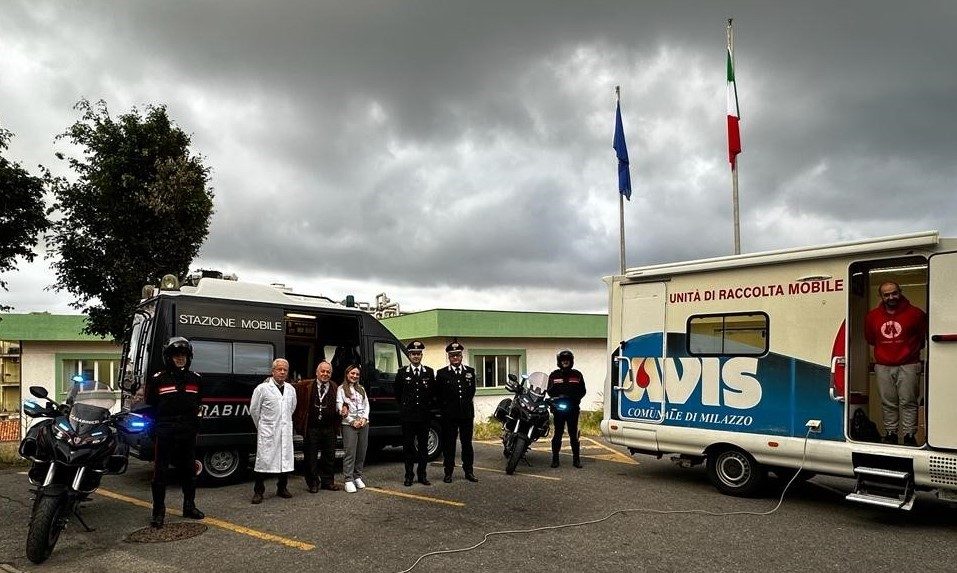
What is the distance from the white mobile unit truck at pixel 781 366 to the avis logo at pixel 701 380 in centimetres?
1

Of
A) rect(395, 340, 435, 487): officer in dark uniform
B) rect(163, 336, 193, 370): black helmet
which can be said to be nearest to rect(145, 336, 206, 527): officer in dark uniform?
rect(163, 336, 193, 370): black helmet

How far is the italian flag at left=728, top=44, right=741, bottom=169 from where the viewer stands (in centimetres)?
1360

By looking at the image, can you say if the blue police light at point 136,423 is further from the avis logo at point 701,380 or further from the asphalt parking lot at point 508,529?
the avis logo at point 701,380

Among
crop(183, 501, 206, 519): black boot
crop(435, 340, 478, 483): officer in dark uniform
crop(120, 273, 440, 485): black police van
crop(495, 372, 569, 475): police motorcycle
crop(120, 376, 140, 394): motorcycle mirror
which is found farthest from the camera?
crop(495, 372, 569, 475): police motorcycle

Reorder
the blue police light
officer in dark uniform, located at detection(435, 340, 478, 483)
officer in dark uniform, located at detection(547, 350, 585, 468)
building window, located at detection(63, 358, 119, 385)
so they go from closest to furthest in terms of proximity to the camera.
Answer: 1. the blue police light
2. officer in dark uniform, located at detection(435, 340, 478, 483)
3. officer in dark uniform, located at detection(547, 350, 585, 468)
4. building window, located at detection(63, 358, 119, 385)

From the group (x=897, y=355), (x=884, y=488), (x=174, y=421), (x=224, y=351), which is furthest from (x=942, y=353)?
(x=224, y=351)

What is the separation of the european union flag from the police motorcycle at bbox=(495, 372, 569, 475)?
22.4ft

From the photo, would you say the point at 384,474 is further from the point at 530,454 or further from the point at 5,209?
the point at 5,209

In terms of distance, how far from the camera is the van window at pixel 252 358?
9.20 meters

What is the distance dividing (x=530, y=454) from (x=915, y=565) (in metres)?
6.81

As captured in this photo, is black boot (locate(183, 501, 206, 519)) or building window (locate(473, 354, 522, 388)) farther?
building window (locate(473, 354, 522, 388))

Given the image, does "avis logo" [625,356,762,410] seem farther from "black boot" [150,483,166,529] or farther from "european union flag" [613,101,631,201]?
"european union flag" [613,101,631,201]

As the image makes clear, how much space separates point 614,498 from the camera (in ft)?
26.2

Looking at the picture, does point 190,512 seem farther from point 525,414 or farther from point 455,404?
point 525,414
